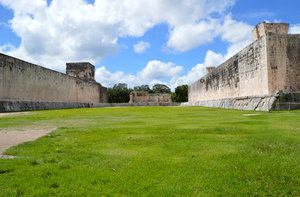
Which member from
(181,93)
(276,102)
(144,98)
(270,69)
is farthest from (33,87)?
(181,93)

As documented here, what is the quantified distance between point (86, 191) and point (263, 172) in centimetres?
136

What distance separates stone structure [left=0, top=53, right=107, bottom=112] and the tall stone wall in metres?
14.1

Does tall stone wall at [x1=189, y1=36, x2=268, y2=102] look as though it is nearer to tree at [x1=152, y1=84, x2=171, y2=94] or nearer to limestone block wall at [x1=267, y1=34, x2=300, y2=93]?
limestone block wall at [x1=267, y1=34, x2=300, y2=93]

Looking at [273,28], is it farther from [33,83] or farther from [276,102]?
[33,83]

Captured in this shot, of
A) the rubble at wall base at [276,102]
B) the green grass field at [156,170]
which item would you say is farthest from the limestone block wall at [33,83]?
the rubble at wall base at [276,102]

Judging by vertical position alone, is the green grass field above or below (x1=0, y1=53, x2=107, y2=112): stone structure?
below

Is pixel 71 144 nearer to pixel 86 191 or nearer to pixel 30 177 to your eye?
Result: pixel 30 177

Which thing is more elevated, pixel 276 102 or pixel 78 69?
pixel 78 69

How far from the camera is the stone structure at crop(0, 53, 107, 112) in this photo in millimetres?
14062

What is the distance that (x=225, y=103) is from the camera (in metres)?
13.1

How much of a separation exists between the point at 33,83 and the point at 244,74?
16.1 metres

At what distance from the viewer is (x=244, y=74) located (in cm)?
1171

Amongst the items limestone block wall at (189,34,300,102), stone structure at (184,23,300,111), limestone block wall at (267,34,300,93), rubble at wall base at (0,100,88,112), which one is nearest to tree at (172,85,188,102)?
rubble at wall base at (0,100,88,112)

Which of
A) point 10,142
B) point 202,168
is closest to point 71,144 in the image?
point 10,142
